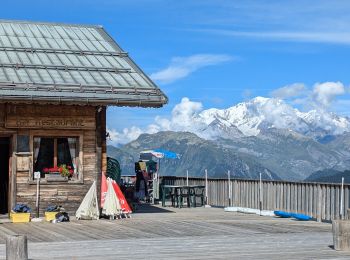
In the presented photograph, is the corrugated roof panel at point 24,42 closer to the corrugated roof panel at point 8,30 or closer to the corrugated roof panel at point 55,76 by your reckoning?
the corrugated roof panel at point 8,30

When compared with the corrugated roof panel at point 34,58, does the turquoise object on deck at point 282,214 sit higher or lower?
lower

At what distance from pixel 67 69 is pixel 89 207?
447cm

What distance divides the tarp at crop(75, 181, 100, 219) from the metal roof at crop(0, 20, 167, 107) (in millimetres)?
2670

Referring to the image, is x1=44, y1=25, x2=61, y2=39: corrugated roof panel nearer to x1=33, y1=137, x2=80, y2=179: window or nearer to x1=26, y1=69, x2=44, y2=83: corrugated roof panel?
x1=26, y1=69, x2=44, y2=83: corrugated roof panel

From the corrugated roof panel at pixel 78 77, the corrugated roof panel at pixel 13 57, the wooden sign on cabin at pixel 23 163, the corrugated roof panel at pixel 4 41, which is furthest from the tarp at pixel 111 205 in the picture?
the corrugated roof panel at pixel 4 41

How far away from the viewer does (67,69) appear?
2406cm

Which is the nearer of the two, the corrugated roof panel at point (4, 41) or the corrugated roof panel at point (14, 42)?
the corrugated roof panel at point (4, 41)

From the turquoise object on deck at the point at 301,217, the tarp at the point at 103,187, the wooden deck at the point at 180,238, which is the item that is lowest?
the wooden deck at the point at 180,238

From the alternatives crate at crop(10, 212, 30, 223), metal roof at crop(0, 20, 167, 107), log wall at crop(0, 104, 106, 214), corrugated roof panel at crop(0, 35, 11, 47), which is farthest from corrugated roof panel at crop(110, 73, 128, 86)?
crate at crop(10, 212, 30, 223)

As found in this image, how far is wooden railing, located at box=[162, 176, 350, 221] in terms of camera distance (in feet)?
74.5

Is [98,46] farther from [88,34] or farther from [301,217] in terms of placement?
[301,217]

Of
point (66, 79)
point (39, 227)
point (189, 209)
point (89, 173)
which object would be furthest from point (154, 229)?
point (189, 209)

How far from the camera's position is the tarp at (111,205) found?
2267 cm

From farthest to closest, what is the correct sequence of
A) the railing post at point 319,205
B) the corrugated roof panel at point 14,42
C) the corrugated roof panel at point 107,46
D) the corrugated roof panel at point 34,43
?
the corrugated roof panel at point 107,46
the corrugated roof panel at point 34,43
the corrugated roof panel at point 14,42
the railing post at point 319,205
